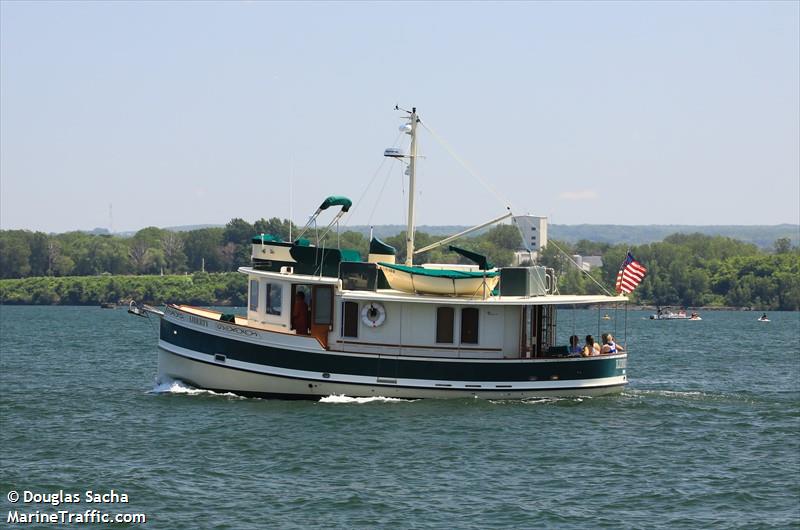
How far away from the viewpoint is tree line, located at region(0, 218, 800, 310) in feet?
505

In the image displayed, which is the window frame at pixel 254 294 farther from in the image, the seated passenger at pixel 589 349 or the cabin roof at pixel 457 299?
the seated passenger at pixel 589 349

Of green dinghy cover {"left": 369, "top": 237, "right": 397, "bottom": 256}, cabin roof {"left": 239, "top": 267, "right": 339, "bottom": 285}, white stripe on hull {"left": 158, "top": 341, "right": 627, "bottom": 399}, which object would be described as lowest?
white stripe on hull {"left": 158, "top": 341, "right": 627, "bottom": 399}

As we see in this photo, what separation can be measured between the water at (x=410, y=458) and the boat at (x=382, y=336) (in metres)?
0.55

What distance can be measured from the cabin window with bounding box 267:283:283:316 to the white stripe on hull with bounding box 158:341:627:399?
1.88 m

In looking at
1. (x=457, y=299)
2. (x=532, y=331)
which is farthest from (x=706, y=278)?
(x=457, y=299)

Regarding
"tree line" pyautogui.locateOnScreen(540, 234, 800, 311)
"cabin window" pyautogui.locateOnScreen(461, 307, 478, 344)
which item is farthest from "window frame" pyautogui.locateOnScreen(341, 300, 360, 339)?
"tree line" pyautogui.locateOnScreen(540, 234, 800, 311)

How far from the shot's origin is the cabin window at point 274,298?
3409cm

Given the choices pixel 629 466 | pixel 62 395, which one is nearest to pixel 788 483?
pixel 629 466

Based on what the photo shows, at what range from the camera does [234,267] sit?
163375mm

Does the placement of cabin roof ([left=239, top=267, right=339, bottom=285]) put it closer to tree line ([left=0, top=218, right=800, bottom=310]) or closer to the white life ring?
the white life ring

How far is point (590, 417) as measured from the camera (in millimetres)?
31734

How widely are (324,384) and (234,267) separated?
13203cm

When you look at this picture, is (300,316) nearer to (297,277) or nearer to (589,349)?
(297,277)

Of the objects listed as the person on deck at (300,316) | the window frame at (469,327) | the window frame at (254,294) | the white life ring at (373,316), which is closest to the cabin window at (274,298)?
the window frame at (254,294)
